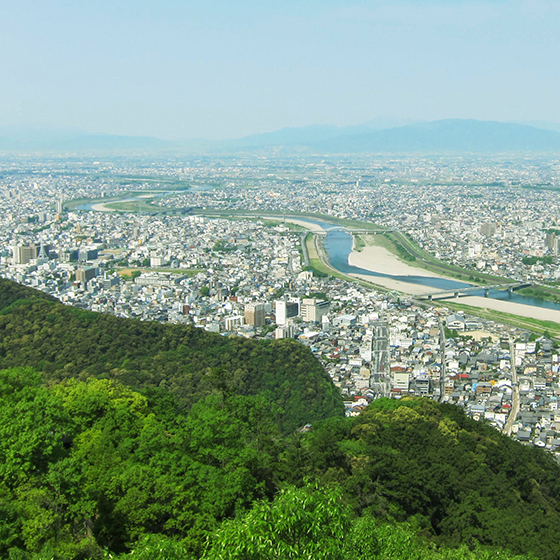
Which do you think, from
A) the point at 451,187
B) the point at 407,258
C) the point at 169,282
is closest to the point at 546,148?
the point at 451,187

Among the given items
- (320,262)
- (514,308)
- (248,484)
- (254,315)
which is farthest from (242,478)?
(320,262)

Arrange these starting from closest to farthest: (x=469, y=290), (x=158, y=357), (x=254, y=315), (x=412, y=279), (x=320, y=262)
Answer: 1. (x=158, y=357)
2. (x=254, y=315)
3. (x=469, y=290)
4. (x=412, y=279)
5. (x=320, y=262)

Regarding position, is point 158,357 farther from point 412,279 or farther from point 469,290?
point 412,279

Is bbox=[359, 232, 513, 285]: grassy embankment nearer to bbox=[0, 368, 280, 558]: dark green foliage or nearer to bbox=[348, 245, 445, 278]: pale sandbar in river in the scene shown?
bbox=[348, 245, 445, 278]: pale sandbar in river

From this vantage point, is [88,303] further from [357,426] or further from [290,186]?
[290,186]

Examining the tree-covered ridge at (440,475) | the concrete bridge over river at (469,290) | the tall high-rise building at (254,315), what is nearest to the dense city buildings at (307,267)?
the tall high-rise building at (254,315)

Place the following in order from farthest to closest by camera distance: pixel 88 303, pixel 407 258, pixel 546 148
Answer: pixel 546 148 < pixel 407 258 < pixel 88 303

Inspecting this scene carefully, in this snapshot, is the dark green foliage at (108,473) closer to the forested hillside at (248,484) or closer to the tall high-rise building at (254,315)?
the forested hillside at (248,484)
